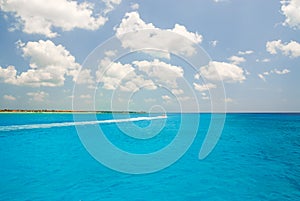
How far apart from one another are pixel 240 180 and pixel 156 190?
4948mm

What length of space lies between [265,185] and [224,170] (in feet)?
11.6

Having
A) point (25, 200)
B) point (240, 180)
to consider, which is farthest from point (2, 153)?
point (240, 180)

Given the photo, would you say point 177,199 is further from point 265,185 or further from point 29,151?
point 29,151

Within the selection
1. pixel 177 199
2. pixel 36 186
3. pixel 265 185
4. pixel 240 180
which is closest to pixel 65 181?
pixel 36 186

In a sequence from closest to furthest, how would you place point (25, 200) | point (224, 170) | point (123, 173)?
point (25, 200)
point (123, 173)
point (224, 170)

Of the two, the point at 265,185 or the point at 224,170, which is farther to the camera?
the point at 224,170

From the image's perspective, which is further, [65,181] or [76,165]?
[76,165]

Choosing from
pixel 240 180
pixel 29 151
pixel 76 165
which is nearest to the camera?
pixel 240 180

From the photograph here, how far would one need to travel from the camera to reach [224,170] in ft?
51.0

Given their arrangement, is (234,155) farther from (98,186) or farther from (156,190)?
(98,186)

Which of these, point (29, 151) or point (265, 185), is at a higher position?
point (29, 151)

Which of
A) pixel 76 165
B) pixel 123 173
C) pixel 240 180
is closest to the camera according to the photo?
pixel 240 180

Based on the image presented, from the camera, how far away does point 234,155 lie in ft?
69.1

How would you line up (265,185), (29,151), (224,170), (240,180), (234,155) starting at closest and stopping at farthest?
(265,185)
(240,180)
(224,170)
(234,155)
(29,151)
